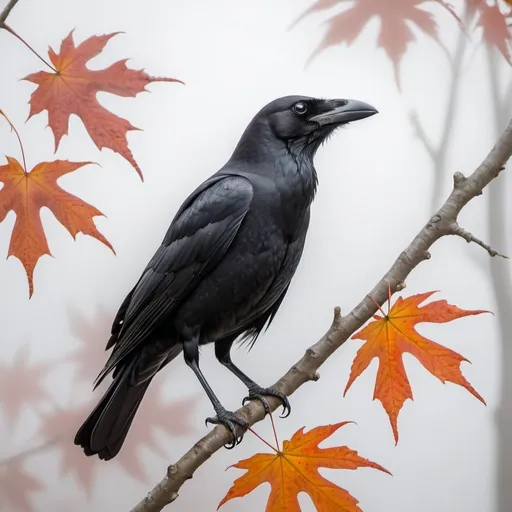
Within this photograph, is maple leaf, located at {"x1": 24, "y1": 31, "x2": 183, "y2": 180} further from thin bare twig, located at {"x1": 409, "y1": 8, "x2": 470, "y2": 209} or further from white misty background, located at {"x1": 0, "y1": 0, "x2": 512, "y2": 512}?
thin bare twig, located at {"x1": 409, "y1": 8, "x2": 470, "y2": 209}

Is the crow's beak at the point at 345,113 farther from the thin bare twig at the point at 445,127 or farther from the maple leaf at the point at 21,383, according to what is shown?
the maple leaf at the point at 21,383

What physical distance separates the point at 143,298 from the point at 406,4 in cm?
104

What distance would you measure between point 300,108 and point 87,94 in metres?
0.44

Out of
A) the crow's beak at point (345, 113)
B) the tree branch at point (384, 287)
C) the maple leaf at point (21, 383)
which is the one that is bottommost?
the tree branch at point (384, 287)

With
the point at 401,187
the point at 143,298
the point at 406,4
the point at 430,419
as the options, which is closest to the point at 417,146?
the point at 401,187

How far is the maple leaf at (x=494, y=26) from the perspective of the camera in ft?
5.98

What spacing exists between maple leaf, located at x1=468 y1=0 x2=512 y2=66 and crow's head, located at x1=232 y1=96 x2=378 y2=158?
0.61 m

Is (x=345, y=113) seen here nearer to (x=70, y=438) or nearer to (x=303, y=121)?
(x=303, y=121)

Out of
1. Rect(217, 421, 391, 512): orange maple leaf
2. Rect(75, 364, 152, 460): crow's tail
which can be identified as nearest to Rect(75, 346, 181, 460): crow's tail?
Rect(75, 364, 152, 460): crow's tail

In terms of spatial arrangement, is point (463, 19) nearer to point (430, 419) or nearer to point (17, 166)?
point (430, 419)

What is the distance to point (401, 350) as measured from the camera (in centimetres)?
129

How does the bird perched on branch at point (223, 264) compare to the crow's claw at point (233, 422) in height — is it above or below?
above

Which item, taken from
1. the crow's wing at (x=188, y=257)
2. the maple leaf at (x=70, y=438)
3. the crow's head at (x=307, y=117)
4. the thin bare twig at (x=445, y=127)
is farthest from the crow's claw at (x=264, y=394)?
the thin bare twig at (x=445, y=127)

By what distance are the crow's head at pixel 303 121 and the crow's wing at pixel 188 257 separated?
15 centimetres
